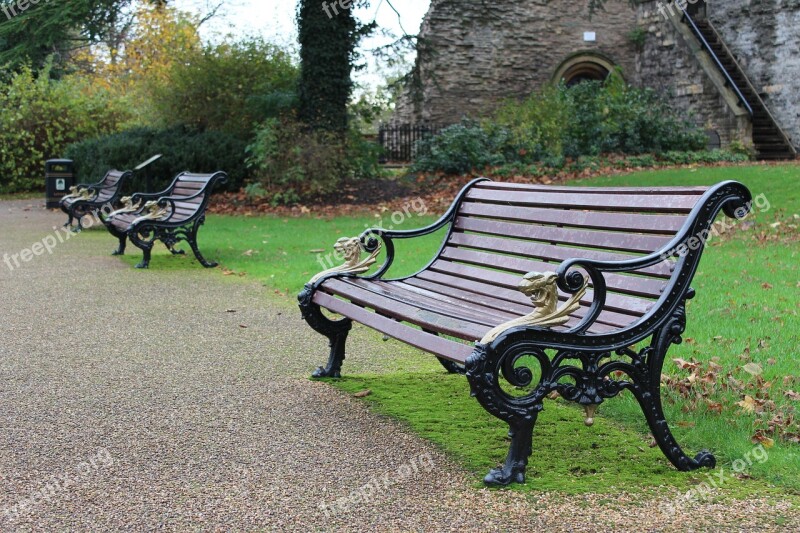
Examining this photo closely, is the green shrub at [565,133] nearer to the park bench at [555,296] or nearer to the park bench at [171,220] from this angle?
the park bench at [171,220]

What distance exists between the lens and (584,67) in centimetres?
2822

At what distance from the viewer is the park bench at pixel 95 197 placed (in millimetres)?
13742

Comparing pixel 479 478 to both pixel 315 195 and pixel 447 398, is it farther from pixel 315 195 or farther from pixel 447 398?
pixel 315 195

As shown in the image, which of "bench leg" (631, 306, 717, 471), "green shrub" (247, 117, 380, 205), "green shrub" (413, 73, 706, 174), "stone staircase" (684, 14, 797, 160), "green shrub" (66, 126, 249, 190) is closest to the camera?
"bench leg" (631, 306, 717, 471)

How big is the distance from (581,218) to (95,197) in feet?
37.5

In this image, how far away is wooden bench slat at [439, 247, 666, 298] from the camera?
12.7 feet

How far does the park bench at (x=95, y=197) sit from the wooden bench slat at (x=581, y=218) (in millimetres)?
9321

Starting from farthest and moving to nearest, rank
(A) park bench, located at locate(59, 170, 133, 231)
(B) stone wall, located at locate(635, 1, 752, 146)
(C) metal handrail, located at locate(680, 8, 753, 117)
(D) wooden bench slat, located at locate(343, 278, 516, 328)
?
1. (B) stone wall, located at locate(635, 1, 752, 146)
2. (C) metal handrail, located at locate(680, 8, 753, 117)
3. (A) park bench, located at locate(59, 170, 133, 231)
4. (D) wooden bench slat, located at locate(343, 278, 516, 328)

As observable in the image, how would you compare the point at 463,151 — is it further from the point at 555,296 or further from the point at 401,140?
the point at 555,296

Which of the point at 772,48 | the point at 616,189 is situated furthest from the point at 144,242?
the point at 772,48

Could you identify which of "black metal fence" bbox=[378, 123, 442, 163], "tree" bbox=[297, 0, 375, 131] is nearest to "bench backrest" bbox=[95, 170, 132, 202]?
"tree" bbox=[297, 0, 375, 131]

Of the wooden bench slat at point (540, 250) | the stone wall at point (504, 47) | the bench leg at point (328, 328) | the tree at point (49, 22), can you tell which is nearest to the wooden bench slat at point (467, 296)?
the wooden bench slat at point (540, 250)

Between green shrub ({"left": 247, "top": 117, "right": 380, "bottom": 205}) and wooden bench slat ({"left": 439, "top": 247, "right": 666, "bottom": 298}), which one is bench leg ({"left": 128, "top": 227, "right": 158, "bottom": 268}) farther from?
green shrub ({"left": 247, "top": 117, "right": 380, "bottom": 205})

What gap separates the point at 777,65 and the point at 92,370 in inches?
885
